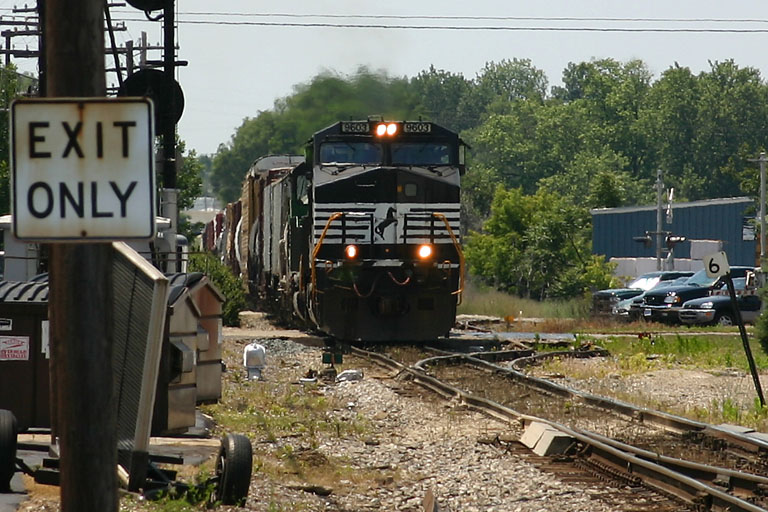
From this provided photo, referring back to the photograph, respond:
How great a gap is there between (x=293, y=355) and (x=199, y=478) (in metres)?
13.2

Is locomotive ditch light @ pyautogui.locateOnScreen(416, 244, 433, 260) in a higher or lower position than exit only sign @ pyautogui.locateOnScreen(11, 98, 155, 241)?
lower

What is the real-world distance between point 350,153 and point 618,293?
59.6ft

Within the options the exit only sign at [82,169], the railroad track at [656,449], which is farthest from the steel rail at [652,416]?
the exit only sign at [82,169]

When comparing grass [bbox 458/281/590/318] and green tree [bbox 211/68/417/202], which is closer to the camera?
green tree [bbox 211/68/417/202]

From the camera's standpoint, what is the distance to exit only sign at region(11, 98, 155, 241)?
496cm

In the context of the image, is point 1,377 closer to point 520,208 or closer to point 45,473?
point 45,473

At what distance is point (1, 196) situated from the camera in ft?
144

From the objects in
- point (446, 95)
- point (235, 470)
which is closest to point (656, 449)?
point (235, 470)

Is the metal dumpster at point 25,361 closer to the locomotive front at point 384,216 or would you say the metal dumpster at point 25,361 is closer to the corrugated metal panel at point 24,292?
the corrugated metal panel at point 24,292

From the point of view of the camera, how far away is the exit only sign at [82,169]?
16.3 ft

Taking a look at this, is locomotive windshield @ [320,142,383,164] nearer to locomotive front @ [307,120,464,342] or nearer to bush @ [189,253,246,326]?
locomotive front @ [307,120,464,342]

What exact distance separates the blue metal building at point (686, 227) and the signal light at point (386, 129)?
42270mm

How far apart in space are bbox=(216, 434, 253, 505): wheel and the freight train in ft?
42.8

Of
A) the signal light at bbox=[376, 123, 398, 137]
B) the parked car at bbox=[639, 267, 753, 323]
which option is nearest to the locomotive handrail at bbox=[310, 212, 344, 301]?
the signal light at bbox=[376, 123, 398, 137]
